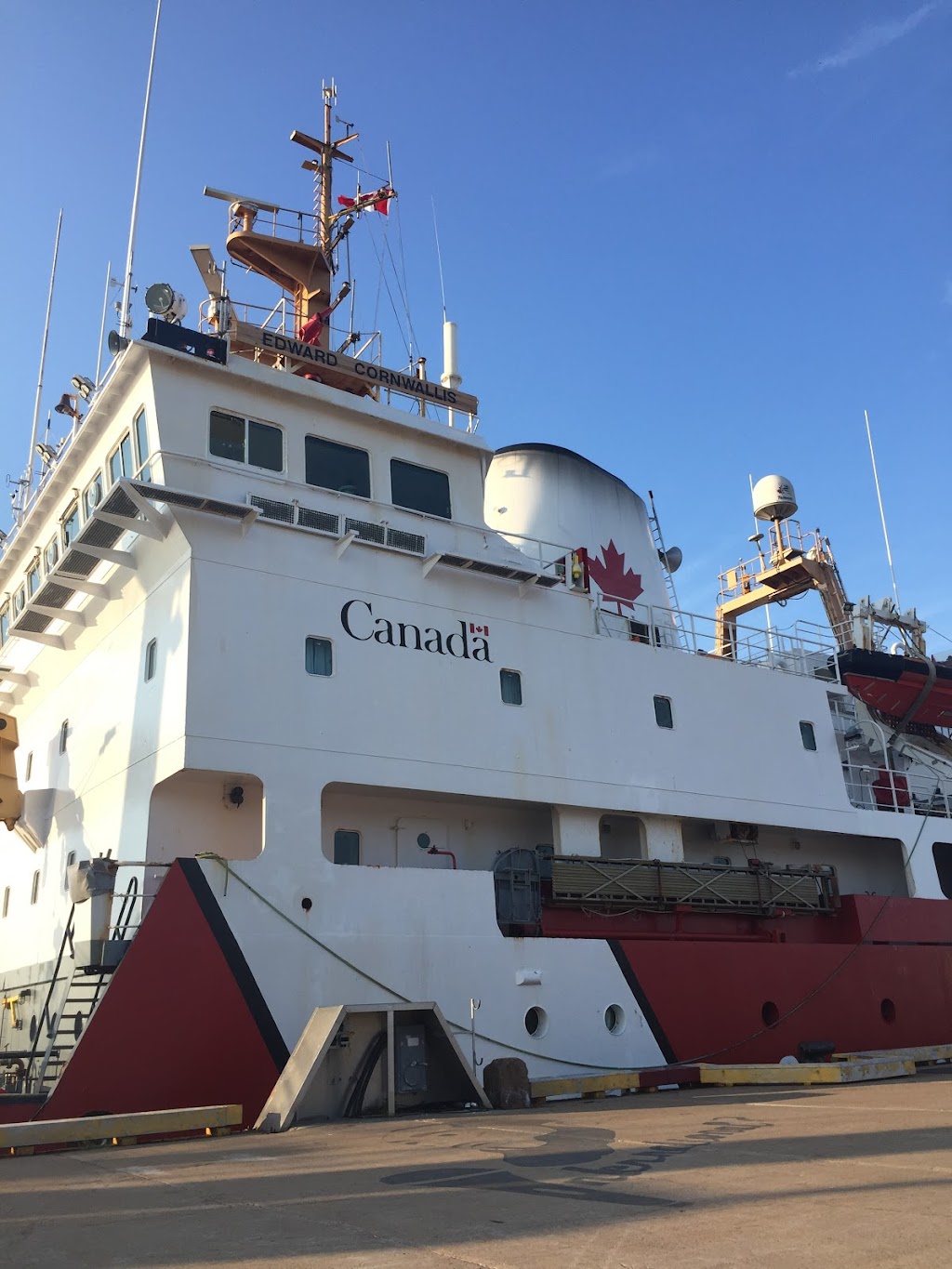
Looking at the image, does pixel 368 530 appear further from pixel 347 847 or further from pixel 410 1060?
pixel 410 1060

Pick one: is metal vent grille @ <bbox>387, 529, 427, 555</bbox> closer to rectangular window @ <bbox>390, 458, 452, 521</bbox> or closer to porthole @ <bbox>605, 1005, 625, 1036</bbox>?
rectangular window @ <bbox>390, 458, 452, 521</bbox>

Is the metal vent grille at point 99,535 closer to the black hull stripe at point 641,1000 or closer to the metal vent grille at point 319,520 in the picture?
the metal vent grille at point 319,520

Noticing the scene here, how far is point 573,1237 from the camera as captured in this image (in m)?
4.45

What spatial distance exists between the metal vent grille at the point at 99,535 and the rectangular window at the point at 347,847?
4.67 m

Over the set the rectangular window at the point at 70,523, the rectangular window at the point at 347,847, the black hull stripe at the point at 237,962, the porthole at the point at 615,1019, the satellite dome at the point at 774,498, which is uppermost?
the satellite dome at the point at 774,498

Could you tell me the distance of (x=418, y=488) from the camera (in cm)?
1511

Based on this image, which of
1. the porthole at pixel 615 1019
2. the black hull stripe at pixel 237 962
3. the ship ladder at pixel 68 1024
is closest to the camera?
the ship ladder at pixel 68 1024

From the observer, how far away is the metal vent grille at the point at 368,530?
13883 millimetres

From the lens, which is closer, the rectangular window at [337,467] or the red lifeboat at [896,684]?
the rectangular window at [337,467]

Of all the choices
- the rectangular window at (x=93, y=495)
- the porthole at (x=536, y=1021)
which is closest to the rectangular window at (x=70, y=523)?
the rectangular window at (x=93, y=495)

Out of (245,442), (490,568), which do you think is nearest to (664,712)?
(490,568)

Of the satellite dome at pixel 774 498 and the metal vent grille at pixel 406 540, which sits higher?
the satellite dome at pixel 774 498

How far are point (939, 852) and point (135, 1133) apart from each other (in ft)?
56.2

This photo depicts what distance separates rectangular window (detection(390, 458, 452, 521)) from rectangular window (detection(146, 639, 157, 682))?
389 centimetres
